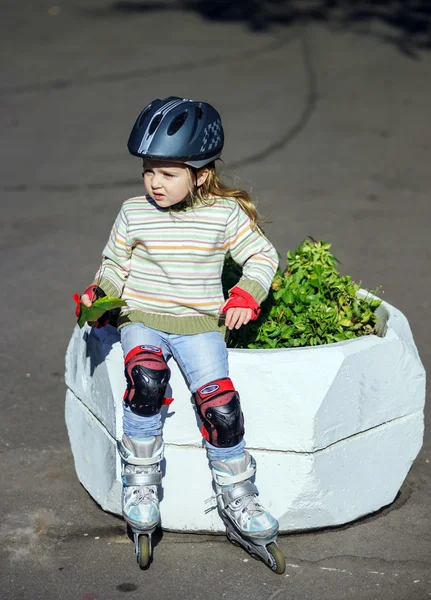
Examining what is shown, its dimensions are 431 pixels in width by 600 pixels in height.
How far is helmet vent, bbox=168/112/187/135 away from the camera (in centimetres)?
379

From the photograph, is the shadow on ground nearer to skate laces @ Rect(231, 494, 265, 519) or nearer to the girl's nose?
the girl's nose

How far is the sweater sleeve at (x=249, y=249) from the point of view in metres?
3.91

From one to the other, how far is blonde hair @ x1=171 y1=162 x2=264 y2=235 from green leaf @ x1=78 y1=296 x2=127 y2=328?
0.51 m

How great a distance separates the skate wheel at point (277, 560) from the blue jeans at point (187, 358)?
0.44m

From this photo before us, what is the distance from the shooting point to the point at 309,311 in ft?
13.7

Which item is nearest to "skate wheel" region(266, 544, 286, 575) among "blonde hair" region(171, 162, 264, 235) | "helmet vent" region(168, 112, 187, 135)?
"blonde hair" region(171, 162, 264, 235)

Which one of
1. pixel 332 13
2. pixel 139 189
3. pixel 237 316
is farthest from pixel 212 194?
pixel 332 13

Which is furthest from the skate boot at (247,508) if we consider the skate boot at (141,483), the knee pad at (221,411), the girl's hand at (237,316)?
the girl's hand at (237,316)

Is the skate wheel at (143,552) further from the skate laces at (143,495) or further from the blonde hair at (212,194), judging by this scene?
the blonde hair at (212,194)

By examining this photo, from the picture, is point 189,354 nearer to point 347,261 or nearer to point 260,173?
point 347,261

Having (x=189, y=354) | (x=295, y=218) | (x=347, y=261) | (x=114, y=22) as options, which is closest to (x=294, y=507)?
(x=189, y=354)

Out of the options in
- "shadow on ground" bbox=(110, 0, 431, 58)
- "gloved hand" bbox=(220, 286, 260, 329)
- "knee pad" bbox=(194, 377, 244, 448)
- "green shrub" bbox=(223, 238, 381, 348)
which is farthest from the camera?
"shadow on ground" bbox=(110, 0, 431, 58)

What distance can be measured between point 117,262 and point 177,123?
2.10 feet

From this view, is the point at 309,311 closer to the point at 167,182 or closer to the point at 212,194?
the point at 212,194
